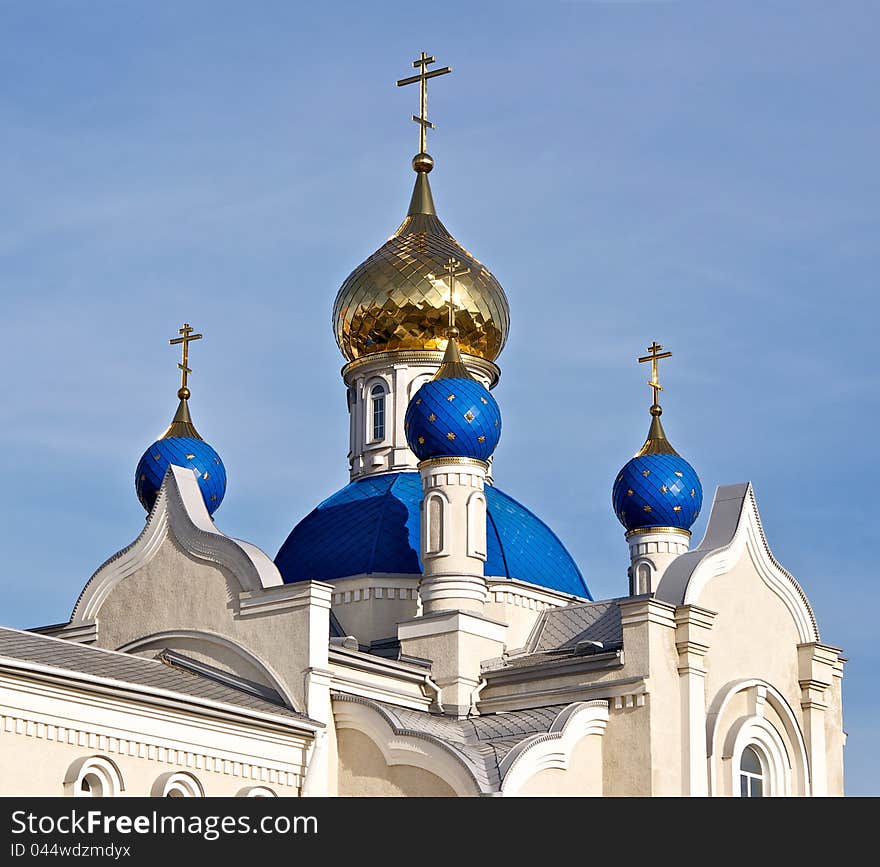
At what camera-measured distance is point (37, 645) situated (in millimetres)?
14961

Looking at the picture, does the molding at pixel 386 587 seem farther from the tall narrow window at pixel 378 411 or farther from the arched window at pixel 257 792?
the arched window at pixel 257 792

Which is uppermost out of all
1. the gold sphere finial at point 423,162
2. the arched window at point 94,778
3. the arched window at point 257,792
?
the gold sphere finial at point 423,162

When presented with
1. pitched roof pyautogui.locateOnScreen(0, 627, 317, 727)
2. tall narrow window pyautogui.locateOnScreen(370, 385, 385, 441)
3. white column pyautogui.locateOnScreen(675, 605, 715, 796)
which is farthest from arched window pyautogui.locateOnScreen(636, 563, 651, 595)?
pitched roof pyautogui.locateOnScreen(0, 627, 317, 727)

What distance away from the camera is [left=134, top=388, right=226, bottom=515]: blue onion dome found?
19.4m

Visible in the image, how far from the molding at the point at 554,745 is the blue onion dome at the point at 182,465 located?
4900 millimetres

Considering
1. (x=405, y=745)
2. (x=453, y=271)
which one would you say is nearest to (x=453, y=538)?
(x=405, y=745)

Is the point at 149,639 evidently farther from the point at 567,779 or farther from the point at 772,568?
the point at 772,568

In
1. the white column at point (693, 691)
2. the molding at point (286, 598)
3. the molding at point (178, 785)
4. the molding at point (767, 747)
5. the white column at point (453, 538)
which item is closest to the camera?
the molding at point (178, 785)

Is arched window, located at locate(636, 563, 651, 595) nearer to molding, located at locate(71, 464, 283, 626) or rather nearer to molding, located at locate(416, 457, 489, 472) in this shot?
molding, located at locate(416, 457, 489, 472)

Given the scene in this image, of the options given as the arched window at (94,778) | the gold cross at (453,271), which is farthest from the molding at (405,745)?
the gold cross at (453,271)

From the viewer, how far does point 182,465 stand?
1938 cm

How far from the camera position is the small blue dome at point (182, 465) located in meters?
19.4
